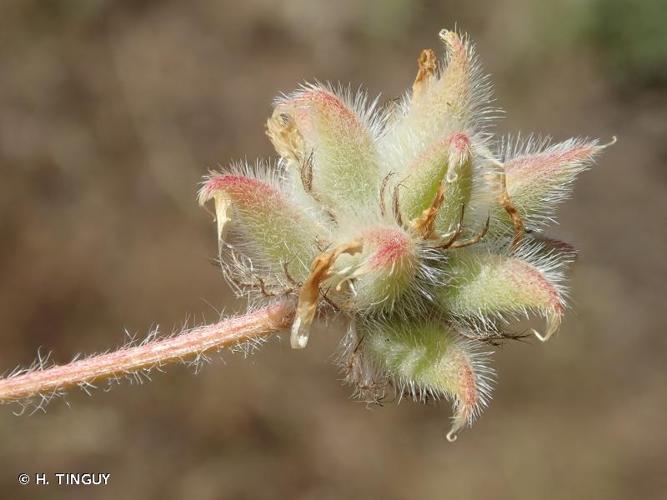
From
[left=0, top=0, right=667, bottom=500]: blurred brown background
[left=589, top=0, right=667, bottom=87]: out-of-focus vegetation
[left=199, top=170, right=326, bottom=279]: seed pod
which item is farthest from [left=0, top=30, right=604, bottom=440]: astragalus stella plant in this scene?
[left=589, top=0, right=667, bottom=87]: out-of-focus vegetation

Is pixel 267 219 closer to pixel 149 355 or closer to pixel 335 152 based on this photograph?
pixel 335 152

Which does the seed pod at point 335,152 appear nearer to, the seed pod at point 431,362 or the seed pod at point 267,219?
the seed pod at point 267,219

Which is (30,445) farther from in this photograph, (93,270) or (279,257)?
(279,257)

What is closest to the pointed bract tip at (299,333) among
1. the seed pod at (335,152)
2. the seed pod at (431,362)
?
the seed pod at (431,362)

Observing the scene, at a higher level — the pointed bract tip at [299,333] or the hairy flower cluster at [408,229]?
the hairy flower cluster at [408,229]

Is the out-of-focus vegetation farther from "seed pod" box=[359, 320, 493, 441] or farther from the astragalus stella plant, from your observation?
"seed pod" box=[359, 320, 493, 441]

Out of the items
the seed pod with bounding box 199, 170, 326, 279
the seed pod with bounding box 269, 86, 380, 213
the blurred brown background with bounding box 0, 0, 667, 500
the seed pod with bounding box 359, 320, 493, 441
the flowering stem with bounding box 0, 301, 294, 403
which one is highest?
the seed pod with bounding box 269, 86, 380, 213

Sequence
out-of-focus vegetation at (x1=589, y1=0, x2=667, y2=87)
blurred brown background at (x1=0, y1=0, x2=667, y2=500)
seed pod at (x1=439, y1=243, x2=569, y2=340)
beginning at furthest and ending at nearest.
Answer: out-of-focus vegetation at (x1=589, y1=0, x2=667, y2=87)
blurred brown background at (x1=0, y1=0, x2=667, y2=500)
seed pod at (x1=439, y1=243, x2=569, y2=340)
